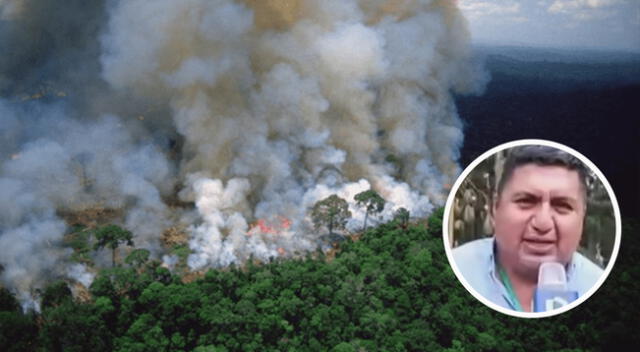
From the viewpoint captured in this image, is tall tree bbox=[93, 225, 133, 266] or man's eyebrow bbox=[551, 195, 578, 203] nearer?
man's eyebrow bbox=[551, 195, 578, 203]

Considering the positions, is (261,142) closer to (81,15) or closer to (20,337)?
(81,15)

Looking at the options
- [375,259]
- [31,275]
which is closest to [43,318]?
[31,275]

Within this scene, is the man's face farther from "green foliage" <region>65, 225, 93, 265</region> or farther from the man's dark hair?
"green foliage" <region>65, 225, 93, 265</region>

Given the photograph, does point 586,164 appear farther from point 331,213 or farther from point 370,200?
point 331,213

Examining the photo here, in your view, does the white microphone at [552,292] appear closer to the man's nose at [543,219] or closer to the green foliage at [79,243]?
the man's nose at [543,219]

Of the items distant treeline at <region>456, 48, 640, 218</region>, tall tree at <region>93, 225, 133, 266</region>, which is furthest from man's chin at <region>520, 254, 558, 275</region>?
tall tree at <region>93, 225, 133, 266</region>

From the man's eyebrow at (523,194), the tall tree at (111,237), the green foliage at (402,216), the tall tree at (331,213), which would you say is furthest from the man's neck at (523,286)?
the tall tree at (111,237)

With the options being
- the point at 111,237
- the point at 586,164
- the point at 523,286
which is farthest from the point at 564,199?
the point at 111,237
